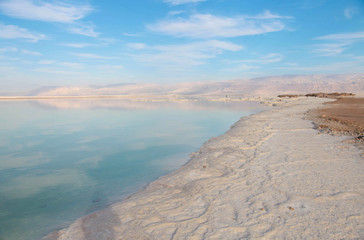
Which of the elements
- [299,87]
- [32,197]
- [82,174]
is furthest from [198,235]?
[299,87]

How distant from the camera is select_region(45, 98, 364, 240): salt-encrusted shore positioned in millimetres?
2912

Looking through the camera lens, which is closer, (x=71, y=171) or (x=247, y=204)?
(x=247, y=204)

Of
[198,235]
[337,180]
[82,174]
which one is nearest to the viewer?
[198,235]

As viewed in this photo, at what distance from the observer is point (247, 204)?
11.6 ft

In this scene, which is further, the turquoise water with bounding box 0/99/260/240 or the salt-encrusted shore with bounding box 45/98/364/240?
the turquoise water with bounding box 0/99/260/240

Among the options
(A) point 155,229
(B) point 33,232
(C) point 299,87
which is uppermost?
(C) point 299,87

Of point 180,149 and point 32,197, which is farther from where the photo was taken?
point 180,149

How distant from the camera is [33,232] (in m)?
3.42

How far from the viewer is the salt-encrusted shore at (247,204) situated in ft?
9.55

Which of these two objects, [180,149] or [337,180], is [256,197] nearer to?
[337,180]

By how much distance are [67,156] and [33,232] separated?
175 inches

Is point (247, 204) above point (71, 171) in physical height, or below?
above

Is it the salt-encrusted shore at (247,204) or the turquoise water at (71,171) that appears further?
the turquoise water at (71,171)

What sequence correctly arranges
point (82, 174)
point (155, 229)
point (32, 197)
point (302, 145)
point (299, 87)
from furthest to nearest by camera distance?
point (299, 87), point (302, 145), point (82, 174), point (32, 197), point (155, 229)
